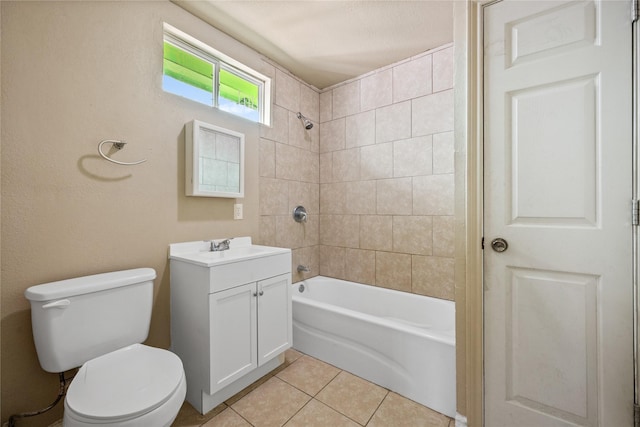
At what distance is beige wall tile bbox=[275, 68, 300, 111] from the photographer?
251 centimetres

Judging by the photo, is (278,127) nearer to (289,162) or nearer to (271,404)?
(289,162)

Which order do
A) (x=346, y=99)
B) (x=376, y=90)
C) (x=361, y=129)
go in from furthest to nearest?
1. (x=346, y=99)
2. (x=361, y=129)
3. (x=376, y=90)

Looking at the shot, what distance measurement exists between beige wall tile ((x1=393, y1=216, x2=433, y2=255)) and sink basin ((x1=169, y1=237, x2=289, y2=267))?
111 cm

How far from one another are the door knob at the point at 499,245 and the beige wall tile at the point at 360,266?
4.60 feet

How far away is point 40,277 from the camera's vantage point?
4.26 feet

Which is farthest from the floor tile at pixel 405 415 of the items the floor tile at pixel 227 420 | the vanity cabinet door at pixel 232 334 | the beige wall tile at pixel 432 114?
the beige wall tile at pixel 432 114

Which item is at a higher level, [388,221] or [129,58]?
[129,58]

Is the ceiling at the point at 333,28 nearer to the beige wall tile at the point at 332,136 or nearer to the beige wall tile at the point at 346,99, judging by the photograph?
the beige wall tile at the point at 346,99

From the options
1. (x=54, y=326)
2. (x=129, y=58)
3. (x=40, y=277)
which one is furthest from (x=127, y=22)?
(x=54, y=326)

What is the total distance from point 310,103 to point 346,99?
0.39 m

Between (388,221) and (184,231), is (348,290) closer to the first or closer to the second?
(388,221)

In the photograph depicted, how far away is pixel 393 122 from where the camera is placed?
8.08ft

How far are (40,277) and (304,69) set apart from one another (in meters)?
2.44

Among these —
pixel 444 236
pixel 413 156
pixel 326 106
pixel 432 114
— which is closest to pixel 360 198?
pixel 413 156
